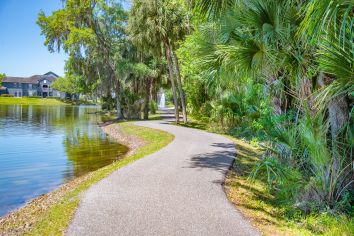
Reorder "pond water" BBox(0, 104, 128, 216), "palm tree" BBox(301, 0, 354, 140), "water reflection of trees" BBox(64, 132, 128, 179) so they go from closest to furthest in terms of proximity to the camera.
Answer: "palm tree" BBox(301, 0, 354, 140) < "pond water" BBox(0, 104, 128, 216) < "water reflection of trees" BBox(64, 132, 128, 179)

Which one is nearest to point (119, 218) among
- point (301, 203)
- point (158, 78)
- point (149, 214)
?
point (149, 214)

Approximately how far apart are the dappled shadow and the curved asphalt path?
0.11ft

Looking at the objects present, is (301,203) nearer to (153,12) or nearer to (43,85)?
(153,12)

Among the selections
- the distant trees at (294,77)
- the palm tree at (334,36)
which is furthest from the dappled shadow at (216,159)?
the palm tree at (334,36)

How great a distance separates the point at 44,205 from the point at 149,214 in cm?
281

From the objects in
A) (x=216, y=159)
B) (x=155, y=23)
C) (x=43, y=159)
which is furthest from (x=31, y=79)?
(x=216, y=159)

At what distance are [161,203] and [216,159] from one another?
5.39 metres

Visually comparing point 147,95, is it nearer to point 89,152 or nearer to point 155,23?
point 155,23

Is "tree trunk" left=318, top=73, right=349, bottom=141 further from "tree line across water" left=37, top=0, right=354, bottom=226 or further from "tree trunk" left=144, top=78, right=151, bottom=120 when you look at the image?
"tree trunk" left=144, top=78, right=151, bottom=120

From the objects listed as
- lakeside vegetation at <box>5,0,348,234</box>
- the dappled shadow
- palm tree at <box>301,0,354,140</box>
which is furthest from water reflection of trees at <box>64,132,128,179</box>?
palm tree at <box>301,0,354,140</box>

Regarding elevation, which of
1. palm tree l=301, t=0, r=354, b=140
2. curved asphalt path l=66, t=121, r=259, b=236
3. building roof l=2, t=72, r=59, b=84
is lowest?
curved asphalt path l=66, t=121, r=259, b=236

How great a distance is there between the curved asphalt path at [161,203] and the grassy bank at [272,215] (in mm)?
365

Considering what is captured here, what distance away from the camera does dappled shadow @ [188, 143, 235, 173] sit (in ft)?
34.7

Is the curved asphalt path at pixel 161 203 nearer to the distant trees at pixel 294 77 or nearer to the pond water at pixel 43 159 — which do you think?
the distant trees at pixel 294 77
